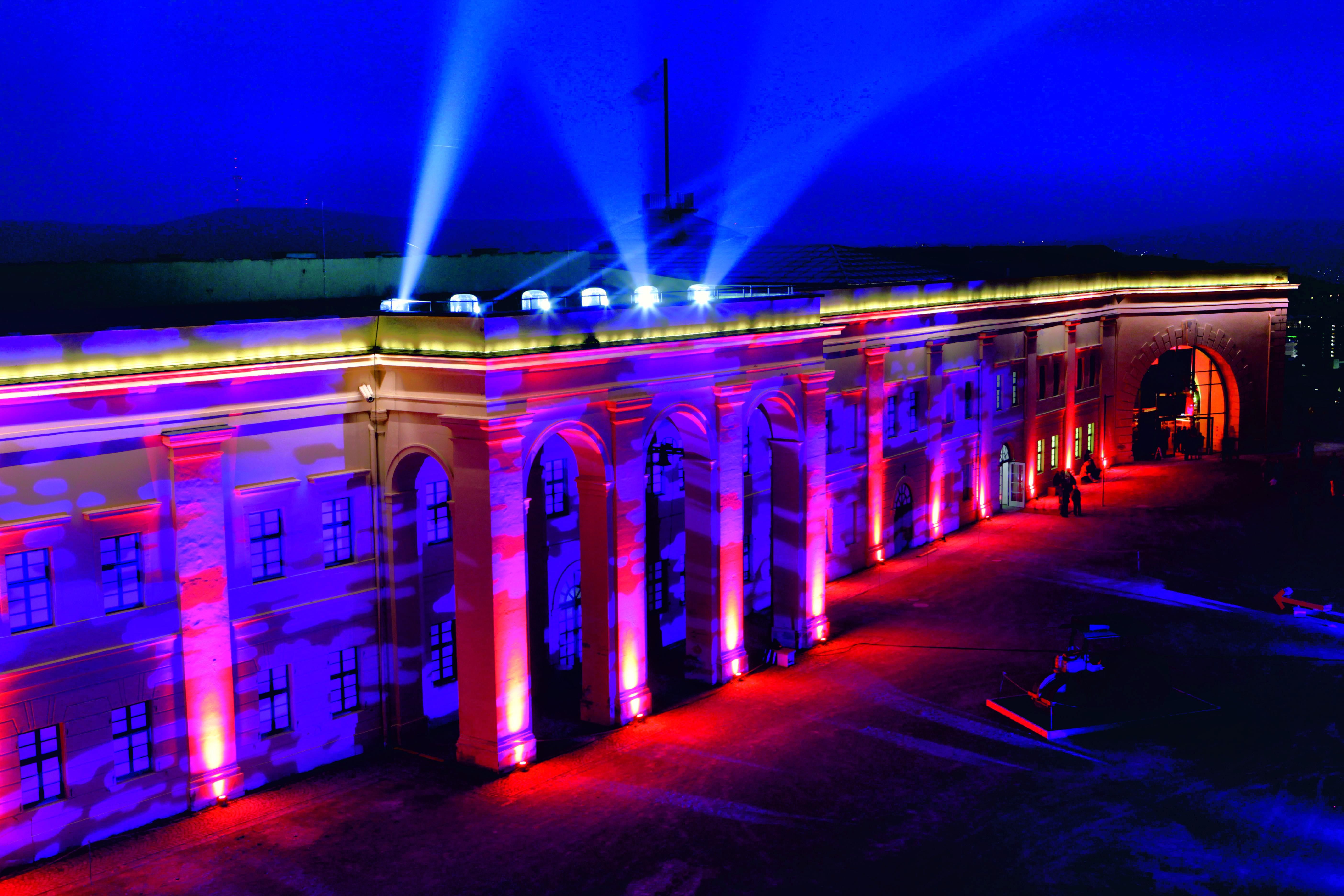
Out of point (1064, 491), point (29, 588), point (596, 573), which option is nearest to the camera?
Result: point (29, 588)

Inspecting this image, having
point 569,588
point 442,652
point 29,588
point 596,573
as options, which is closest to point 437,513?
point 442,652

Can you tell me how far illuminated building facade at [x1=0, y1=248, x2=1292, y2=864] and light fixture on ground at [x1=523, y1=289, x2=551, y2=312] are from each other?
813 millimetres

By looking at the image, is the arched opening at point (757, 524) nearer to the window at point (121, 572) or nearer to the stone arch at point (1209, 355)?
the window at point (121, 572)

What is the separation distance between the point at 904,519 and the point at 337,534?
1028 inches

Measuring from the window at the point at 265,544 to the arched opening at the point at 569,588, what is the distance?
536 centimetres

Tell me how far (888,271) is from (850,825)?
30352 mm

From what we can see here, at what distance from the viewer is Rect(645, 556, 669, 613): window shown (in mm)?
35250

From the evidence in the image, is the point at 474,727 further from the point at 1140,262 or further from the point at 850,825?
the point at 1140,262

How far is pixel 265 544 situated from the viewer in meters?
25.0

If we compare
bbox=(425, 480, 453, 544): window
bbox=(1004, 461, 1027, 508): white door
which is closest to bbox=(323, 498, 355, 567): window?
bbox=(425, 480, 453, 544): window

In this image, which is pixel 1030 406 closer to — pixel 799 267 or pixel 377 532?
pixel 799 267

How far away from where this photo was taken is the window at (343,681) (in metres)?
26.3

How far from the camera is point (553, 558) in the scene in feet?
102

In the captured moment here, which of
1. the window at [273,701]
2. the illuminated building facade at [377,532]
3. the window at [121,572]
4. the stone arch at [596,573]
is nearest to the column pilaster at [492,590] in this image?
the illuminated building facade at [377,532]
